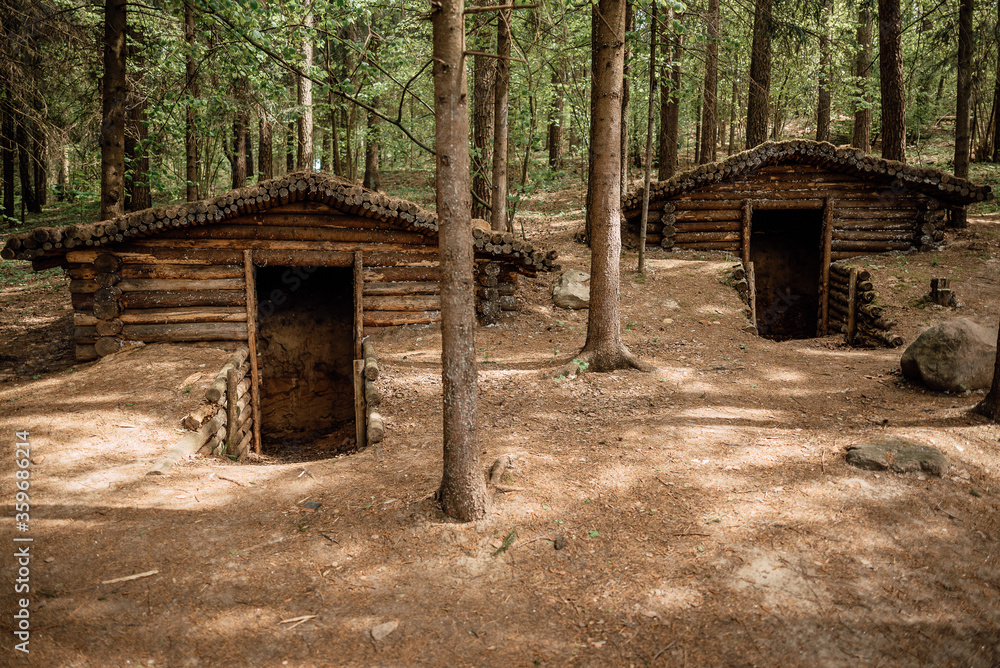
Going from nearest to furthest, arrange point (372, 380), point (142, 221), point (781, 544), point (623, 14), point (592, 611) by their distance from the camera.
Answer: point (592, 611), point (781, 544), point (623, 14), point (372, 380), point (142, 221)

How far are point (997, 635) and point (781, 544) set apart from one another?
1.17 m

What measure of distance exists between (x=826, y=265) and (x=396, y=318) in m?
9.84

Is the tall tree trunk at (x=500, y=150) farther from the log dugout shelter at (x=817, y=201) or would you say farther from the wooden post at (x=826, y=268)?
the wooden post at (x=826, y=268)

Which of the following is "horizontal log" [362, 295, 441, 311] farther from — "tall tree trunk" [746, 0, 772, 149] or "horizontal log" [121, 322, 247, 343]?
"tall tree trunk" [746, 0, 772, 149]

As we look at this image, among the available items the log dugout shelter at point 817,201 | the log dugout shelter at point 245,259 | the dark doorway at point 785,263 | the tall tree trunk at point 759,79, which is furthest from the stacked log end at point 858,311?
the log dugout shelter at point 245,259

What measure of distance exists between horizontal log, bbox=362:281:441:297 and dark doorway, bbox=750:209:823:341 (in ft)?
29.7

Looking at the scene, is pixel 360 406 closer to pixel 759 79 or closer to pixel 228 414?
pixel 228 414

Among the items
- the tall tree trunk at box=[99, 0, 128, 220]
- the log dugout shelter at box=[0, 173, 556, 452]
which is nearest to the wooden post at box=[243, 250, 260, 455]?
the log dugout shelter at box=[0, 173, 556, 452]

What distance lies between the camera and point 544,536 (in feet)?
14.0

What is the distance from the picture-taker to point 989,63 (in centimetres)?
1512

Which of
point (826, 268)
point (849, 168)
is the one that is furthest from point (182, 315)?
point (849, 168)

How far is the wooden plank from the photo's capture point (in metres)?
13.1

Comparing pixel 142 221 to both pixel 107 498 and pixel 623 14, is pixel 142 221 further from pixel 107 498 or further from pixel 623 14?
pixel 623 14

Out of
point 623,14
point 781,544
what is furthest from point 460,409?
point 623,14
